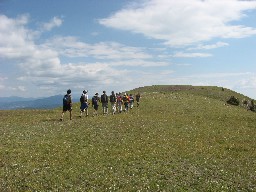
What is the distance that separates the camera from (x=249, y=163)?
26969 mm

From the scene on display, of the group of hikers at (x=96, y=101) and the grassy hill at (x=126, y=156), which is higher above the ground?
the group of hikers at (x=96, y=101)

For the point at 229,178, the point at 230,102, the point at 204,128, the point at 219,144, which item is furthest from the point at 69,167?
the point at 230,102

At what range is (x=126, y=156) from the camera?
2722 cm

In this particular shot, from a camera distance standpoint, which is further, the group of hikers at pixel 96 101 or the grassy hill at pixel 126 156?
the group of hikers at pixel 96 101

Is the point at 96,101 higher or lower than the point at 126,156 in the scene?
higher

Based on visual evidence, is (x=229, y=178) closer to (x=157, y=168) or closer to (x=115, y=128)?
(x=157, y=168)

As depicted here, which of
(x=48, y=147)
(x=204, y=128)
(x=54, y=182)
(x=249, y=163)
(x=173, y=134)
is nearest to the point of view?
(x=54, y=182)

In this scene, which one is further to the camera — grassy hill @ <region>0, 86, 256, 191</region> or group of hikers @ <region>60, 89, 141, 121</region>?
group of hikers @ <region>60, 89, 141, 121</region>

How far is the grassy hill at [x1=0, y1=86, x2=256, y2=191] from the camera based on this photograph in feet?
69.1

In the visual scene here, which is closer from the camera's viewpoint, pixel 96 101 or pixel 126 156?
pixel 126 156

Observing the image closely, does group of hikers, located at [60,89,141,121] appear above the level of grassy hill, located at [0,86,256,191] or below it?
above

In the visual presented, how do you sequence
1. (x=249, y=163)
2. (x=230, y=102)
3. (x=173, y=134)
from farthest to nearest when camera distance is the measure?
1. (x=230, y=102)
2. (x=173, y=134)
3. (x=249, y=163)

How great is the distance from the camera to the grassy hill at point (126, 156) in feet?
69.1

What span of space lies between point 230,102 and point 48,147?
76.4 metres
